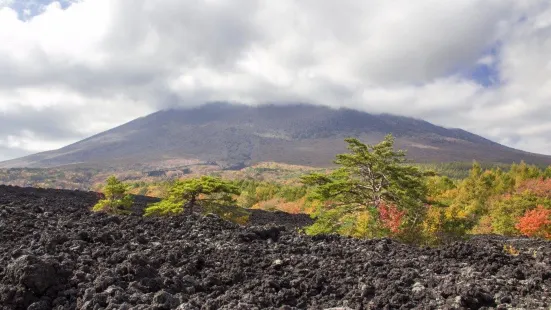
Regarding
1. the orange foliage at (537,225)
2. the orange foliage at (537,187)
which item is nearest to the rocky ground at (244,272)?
the orange foliage at (537,225)

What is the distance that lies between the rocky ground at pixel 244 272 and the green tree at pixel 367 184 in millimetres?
5965

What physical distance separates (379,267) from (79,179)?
17891cm

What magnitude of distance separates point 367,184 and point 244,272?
34.5ft

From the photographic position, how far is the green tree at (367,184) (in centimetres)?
1480

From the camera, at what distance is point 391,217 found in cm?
1359

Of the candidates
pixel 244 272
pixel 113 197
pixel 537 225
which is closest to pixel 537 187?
pixel 537 225

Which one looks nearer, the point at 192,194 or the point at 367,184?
the point at 367,184

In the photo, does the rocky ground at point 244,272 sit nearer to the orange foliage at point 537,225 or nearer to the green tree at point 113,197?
the green tree at point 113,197

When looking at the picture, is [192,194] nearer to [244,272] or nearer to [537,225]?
[244,272]

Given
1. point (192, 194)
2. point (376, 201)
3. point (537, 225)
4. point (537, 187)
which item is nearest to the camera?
point (376, 201)

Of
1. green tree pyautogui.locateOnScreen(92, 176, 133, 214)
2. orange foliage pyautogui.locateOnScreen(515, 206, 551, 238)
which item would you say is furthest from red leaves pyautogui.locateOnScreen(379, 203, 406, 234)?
green tree pyautogui.locateOnScreen(92, 176, 133, 214)

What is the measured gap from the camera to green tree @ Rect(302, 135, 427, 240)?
1480 centimetres

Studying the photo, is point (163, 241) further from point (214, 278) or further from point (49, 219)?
point (49, 219)

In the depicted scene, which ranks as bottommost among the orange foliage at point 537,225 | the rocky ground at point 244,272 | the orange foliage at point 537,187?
the orange foliage at point 537,225
